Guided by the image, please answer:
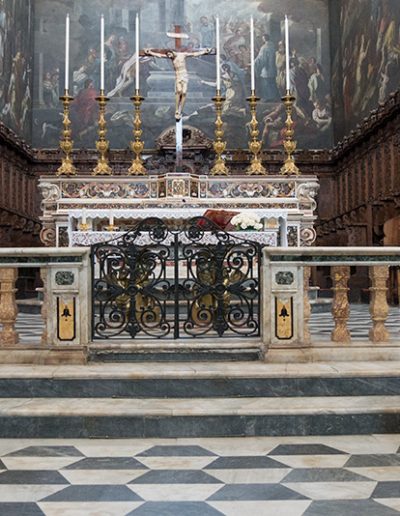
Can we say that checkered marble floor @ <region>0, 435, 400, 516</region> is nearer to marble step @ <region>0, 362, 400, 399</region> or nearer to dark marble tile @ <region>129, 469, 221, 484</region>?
Result: dark marble tile @ <region>129, 469, 221, 484</region>

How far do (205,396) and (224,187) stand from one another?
20.9 feet

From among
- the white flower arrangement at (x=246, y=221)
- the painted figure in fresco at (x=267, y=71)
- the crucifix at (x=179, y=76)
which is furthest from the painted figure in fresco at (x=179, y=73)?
the painted figure in fresco at (x=267, y=71)

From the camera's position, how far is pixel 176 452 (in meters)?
3.53

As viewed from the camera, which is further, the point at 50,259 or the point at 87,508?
the point at 50,259

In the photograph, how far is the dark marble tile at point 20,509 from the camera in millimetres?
2566

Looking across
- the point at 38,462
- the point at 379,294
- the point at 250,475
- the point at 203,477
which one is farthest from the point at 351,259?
the point at 38,462

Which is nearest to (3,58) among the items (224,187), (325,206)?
(224,187)

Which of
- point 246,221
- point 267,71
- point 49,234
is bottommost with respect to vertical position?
point 246,221

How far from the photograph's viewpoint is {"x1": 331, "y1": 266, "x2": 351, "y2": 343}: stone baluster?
4.88m

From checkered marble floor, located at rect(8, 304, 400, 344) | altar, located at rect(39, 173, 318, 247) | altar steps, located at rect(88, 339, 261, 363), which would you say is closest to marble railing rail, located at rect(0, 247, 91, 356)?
altar steps, located at rect(88, 339, 261, 363)

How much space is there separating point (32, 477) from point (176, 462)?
2.39 feet

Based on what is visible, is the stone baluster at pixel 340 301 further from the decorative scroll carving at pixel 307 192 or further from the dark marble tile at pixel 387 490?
the decorative scroll carving at pixel 307 192

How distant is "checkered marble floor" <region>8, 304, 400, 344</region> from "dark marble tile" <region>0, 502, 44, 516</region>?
9.30ft

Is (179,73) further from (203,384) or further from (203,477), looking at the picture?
(203,477)
